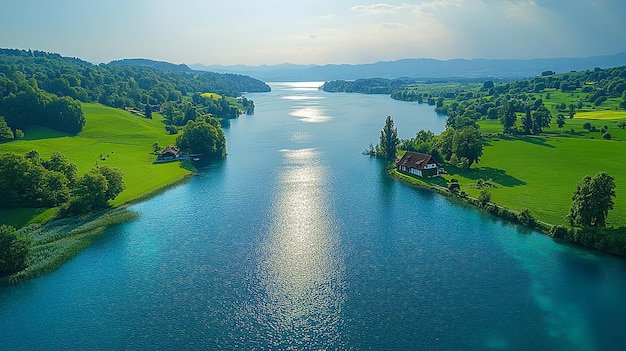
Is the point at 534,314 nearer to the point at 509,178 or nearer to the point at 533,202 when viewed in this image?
the point at 533,202

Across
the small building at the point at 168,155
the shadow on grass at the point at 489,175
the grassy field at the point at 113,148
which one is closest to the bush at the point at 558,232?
the shadow on grass at the point at 489,175

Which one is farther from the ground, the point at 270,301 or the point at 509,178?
the point at 509,178

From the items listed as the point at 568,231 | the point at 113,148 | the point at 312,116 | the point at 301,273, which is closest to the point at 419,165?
the point at 568,231

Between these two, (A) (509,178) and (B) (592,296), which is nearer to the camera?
(B) (592,296)

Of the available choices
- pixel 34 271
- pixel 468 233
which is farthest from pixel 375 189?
pixel 34 271

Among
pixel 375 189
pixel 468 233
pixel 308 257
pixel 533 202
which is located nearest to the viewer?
pixel 308 257

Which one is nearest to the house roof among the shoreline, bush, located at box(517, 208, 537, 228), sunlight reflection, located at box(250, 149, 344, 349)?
sunlight reflection, located at box(250, 149, 344, 349)

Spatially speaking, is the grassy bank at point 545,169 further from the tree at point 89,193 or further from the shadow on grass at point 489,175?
the tree at point 89,193
